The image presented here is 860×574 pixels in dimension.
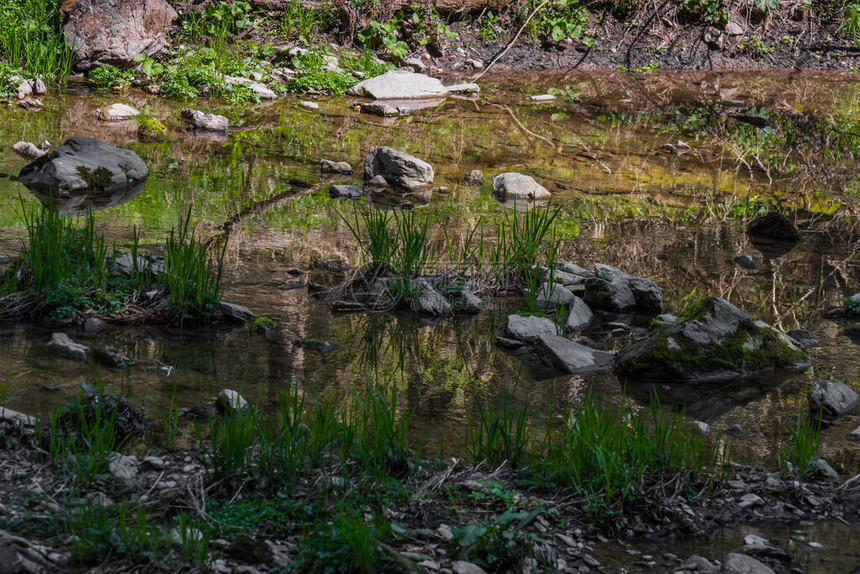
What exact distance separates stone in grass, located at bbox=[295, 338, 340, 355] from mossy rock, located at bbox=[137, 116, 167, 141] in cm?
622

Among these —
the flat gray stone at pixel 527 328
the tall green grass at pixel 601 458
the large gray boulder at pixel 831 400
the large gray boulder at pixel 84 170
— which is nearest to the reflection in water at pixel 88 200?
the large gray boulder at pixel 84 170

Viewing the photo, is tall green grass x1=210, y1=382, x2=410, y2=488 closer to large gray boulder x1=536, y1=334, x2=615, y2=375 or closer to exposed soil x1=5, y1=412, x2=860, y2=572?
exposed soil x1=5, y1=412, x2=860, y2=572

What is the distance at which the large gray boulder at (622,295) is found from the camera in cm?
637

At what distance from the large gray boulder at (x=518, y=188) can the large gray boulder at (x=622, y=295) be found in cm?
265

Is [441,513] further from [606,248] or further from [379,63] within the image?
[379,63]

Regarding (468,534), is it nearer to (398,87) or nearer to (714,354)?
(714,354)

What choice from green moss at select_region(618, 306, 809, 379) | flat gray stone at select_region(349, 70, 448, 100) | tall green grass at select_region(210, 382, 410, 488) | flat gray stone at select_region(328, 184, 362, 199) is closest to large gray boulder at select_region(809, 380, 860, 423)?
green moss at select_region(618, 306, 809, 379)

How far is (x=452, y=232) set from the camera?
7.72 m

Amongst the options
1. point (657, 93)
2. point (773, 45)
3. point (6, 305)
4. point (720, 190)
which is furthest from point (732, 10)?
point (6, 305)

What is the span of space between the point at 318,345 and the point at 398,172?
430 centimetres

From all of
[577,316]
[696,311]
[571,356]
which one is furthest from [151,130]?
[696,311]

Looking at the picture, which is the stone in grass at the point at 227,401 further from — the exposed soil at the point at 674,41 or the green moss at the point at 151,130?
the exposed soil at the point at 674,41

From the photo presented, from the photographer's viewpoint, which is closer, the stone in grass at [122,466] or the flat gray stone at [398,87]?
the stone in grass at [122,466]

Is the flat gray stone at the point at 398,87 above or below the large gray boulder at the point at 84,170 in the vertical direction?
above
